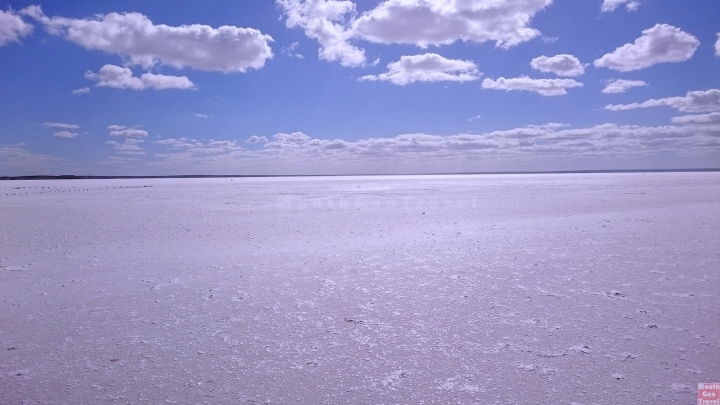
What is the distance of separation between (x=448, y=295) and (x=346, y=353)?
180 cm

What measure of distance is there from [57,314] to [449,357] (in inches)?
148

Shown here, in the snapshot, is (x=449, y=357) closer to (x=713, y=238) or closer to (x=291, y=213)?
(x=713, y=238)

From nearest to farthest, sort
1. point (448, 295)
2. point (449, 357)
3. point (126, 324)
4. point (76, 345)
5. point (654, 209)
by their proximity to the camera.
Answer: point (449, 357) < point (76, 345) < point (126, 324) < point (448, 295) < point (654, 209)

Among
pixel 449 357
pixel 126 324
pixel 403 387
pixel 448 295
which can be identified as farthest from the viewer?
pixel 448 295

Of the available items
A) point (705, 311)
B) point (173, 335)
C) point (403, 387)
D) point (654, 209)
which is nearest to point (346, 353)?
point (403, 387)

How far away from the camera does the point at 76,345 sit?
11.3ft

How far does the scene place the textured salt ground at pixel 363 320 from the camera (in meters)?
2.80

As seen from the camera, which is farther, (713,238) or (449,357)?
(713,238)

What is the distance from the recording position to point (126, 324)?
3.94 meters

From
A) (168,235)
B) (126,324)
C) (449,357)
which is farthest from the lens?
(168,235)

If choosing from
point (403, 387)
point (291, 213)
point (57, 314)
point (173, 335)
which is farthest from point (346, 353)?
point (291, 213)

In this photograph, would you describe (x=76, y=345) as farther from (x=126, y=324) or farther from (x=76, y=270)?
(x=76, y=270)

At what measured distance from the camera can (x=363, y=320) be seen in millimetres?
4004

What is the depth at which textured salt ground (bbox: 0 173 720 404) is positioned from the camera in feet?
9.19
